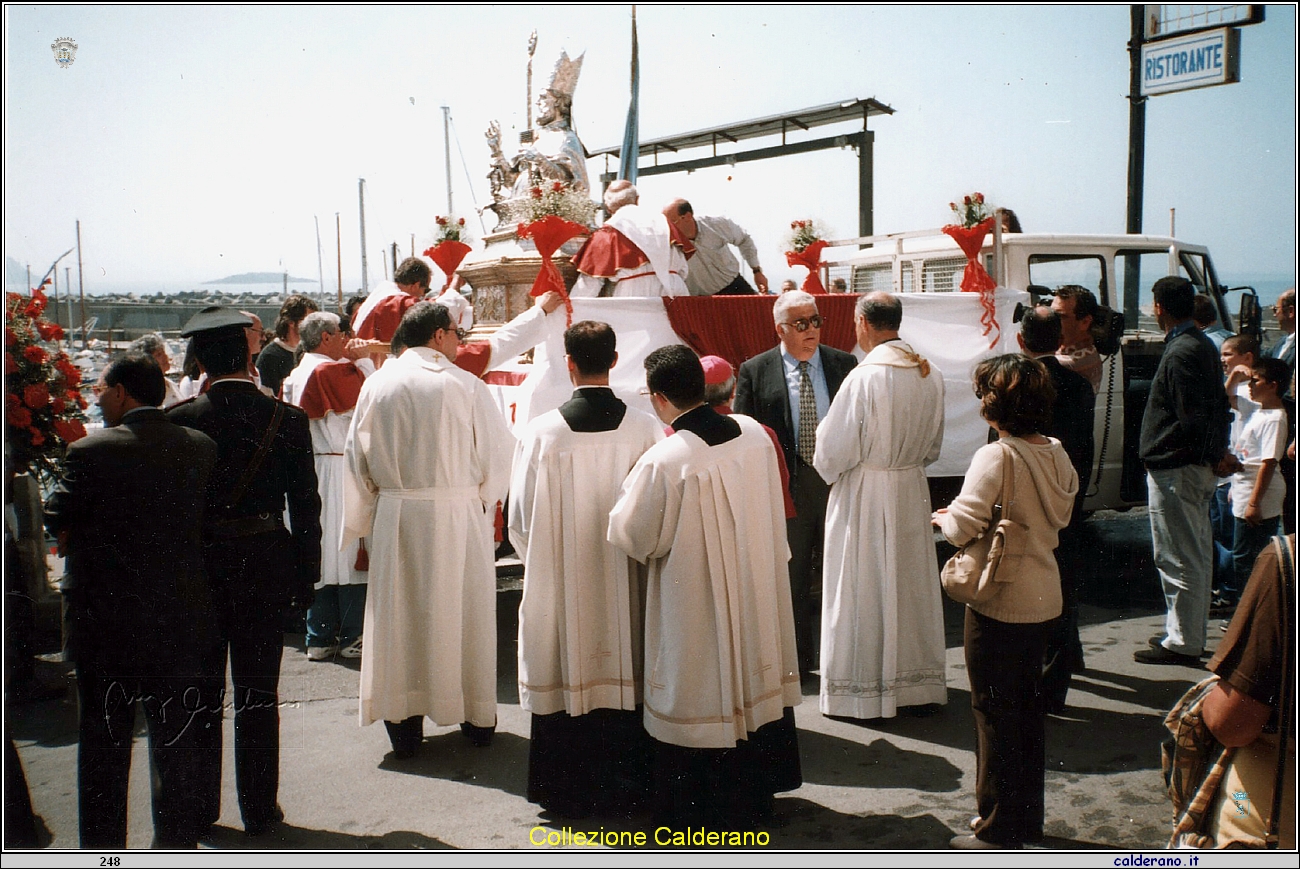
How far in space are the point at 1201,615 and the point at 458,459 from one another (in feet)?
13.4

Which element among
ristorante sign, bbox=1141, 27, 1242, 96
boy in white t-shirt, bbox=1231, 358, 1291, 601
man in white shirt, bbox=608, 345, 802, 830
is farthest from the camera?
boy in white t-shirt, bbox=1231, 358, 1291, 601

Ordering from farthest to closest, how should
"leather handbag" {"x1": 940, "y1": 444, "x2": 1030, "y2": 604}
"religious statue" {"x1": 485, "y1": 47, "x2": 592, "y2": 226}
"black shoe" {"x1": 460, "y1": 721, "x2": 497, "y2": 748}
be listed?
"religious statue" {"x1": 485, "y1": 47, "x2": 592, "y2": 226}, "black shoe" {"x1": 460, "y1": 721, "x2": 497, "y2": 748}, "leather handbag" {"x1": 940, "y1": 444, "x2": 1030, "y2": 604}

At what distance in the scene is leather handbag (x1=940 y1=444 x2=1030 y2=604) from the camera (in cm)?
309

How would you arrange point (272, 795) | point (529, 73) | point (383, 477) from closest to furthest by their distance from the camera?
point (272, 795), point (383, 477), point (529, 73)

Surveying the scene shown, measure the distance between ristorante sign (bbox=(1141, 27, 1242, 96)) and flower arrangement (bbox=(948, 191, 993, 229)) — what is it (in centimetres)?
196

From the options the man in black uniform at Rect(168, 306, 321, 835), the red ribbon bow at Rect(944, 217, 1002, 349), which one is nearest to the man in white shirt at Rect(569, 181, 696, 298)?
the red ribbon bow at Rect(944, 217, 1002, 349)

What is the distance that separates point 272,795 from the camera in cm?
351

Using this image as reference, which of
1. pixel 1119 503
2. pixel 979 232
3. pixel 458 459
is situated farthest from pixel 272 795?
pixel 1119 503

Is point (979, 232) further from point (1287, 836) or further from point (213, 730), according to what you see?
point (213, 730)

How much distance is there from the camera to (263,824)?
11.4ft

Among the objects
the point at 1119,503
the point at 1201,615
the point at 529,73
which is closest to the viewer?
the point at 1201,615

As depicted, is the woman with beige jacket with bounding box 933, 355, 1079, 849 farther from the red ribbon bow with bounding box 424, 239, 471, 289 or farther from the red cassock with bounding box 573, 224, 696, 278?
the red ribbon bow with bounding box 424, 239, 471, 289

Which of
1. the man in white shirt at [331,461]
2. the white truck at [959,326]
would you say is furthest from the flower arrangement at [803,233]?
the man in white shirt at [331,461]

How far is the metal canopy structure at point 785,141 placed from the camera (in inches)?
391
